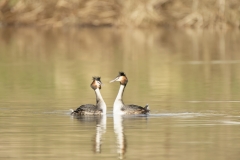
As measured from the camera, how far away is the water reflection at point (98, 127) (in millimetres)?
12584

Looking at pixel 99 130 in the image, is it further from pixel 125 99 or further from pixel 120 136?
pixel 125 99

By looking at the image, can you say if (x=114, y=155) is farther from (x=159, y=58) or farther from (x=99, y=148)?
(x=159, y=58)

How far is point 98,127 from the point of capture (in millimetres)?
14711

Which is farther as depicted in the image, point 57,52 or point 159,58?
point 57,52

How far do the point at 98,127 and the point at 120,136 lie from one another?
4.00ft

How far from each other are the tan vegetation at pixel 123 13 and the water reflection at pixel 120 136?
32692 mm

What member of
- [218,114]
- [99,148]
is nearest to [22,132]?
[99,148]

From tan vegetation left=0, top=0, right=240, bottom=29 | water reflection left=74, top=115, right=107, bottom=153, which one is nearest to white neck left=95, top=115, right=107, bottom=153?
water reflection left=74, top=115, right=107, bottom=153

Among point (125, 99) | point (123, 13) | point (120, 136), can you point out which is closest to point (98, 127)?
point (120, 136)

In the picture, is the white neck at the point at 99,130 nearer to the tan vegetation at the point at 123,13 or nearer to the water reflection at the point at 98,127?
the water reflection at the point at 98,127

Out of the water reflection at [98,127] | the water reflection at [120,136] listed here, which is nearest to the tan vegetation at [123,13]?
the water reflection at [98,127]

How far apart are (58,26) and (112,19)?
2815 mm

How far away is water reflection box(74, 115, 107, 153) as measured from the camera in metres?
12.6

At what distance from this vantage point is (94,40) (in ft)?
139
